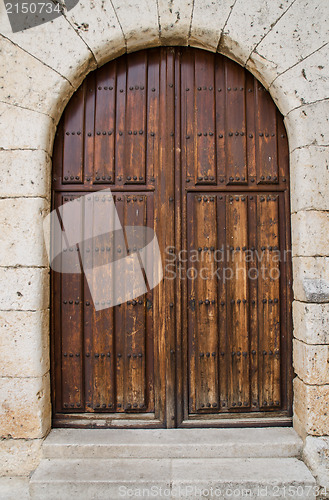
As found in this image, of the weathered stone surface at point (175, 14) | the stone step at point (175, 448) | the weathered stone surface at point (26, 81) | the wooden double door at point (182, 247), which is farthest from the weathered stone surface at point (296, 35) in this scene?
the stone step at point (175, 448)

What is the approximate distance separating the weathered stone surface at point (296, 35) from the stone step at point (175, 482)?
2.74m

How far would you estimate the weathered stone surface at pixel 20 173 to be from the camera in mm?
2271

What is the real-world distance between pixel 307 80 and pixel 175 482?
2.84m

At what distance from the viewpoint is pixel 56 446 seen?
7.35ft

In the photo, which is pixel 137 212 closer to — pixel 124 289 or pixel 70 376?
pixel 124 289

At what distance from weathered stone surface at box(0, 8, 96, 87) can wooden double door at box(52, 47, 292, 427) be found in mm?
236

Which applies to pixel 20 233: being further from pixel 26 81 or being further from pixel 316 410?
pixel 316 410

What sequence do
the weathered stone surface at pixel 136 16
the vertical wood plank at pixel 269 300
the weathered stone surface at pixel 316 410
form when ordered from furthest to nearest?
1. the vertical wood plank at pixel 269 300
2. the weathered stone surface at pixel 136 16
3. the weathered stone surface at pixel 316 410

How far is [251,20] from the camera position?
7.54 ft

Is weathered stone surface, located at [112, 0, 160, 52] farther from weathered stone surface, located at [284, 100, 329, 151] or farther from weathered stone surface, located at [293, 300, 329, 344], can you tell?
weathered stone surface, located at [293, 300, 329, 344]

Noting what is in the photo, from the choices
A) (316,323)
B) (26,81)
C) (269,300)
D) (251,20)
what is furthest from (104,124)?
(316,323)

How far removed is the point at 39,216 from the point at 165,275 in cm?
100

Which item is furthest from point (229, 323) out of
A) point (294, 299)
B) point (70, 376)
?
point (70, 376)

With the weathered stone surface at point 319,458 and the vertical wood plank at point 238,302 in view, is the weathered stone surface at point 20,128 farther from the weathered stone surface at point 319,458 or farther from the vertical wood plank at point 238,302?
the weathered stone surface at point 319,458
